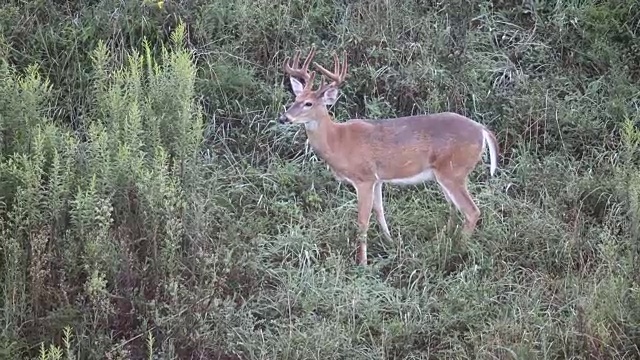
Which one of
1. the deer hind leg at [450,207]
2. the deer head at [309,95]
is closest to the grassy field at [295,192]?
the deer hind leg at [450,207]

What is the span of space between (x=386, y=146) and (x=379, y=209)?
45cm

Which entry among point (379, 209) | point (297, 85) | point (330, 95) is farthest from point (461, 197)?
point (297, 85)

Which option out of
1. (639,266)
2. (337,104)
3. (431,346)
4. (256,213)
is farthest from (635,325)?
(337,104)

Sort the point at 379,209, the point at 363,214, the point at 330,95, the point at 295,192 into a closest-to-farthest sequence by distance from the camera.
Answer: the point at 363,214 → the point at 379,209 → the point at 330,95 → the point at 295,192

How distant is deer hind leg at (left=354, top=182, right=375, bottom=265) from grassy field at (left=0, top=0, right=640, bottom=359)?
9 cm

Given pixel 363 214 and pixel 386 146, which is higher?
pixel 386 146

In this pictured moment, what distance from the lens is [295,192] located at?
7.46 metres

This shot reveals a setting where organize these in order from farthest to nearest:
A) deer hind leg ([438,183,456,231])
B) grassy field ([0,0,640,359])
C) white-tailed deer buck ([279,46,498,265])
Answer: white-tailed deer buck ([279,46,498,265])
deer hind leg ([438,183,456,231])
grassy field ([0,0,640,359])

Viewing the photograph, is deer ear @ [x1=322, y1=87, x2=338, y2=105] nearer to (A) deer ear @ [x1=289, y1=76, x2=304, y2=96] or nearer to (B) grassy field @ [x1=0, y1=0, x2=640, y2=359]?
(A) deer ear @ [x1=289, y1=76, x2=304, y2=96]

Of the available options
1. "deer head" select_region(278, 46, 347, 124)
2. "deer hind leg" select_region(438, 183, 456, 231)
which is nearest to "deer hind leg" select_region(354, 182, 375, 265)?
"deer hind leg" select_region(438, 183, 456, 231)

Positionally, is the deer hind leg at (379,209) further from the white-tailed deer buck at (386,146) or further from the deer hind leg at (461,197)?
the deer hind leg at (461,197)

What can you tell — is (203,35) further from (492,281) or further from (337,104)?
(492,281)

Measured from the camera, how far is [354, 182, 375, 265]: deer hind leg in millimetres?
6637

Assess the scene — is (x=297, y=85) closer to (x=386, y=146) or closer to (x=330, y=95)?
(x=330, y=95)
